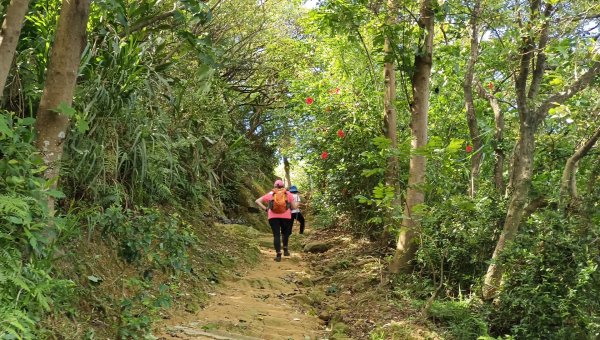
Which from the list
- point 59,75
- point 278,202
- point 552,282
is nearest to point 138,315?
point 59,75

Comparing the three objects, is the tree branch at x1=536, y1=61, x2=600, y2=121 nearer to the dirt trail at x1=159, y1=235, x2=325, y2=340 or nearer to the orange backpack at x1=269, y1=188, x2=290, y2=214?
the dirt trail at x1=159, y1=235, x2=325, y2=340

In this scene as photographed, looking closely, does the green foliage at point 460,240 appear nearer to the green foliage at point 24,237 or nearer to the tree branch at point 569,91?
the tree branch at point 569,91

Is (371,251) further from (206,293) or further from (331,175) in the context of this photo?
(206,293)

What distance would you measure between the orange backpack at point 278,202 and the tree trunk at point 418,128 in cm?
251

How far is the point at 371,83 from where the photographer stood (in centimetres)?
973

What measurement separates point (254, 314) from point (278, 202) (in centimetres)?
319

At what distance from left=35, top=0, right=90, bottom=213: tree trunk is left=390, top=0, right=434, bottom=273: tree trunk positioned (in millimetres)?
4284

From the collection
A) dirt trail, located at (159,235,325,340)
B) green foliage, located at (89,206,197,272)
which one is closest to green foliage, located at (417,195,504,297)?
dirt trail, located at (159,235,325,340)

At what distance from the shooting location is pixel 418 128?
22.2ft

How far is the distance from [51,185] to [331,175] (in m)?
7.52

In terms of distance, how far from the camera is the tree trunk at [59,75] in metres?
3.81

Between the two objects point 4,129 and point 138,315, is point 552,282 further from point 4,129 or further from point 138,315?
point 4,129

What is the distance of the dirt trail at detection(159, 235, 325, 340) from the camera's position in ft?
15.9

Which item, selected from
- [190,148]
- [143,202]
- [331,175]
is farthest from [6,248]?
[331,175]
